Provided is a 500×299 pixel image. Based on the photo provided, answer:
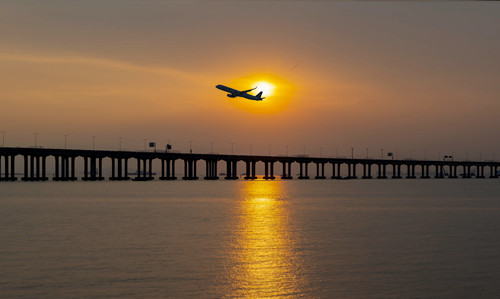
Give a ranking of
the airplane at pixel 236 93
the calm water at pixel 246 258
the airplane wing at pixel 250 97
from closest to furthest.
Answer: the calm water at pixel 246 258 → the airplane at pixel 236 93 → the airplane wing at pixel 250 97

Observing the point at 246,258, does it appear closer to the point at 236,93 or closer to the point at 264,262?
the point at 264,262

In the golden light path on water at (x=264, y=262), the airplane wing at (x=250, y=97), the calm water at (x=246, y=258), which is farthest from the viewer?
the airplane wing at (x=250, y=97)

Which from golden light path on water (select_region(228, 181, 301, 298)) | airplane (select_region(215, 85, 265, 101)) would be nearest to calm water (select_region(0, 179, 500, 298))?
golden light path on water (select_region(228, 181, 301, 298))

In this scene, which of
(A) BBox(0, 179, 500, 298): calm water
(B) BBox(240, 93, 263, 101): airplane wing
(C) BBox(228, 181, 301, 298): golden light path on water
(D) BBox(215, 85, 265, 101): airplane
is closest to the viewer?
(C) BBox(228, 181, 301, 298): golden light path on water

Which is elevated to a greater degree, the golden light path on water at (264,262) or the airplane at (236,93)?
the airplane at (236,93)

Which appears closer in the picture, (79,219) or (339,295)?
(339,295)

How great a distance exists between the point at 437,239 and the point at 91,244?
2771 centimetres

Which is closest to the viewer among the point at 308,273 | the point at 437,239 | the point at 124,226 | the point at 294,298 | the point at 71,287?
the point at 294,298

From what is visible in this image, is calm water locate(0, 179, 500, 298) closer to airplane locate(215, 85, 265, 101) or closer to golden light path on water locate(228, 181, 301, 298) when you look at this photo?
golden light path on water locate(228, 181, 301, 298)

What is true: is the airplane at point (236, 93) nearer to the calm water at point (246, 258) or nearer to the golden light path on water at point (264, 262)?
the calm water at point (246, 258)

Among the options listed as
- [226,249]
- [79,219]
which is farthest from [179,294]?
[79,219]

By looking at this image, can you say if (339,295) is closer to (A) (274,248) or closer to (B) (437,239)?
(A) (274,248)

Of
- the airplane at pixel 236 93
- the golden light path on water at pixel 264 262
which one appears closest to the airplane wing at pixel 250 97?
the airplane at pixel 236 93

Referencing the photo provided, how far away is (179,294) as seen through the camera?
27.4 meters
